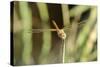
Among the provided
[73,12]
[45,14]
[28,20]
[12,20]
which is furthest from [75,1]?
[12,20]

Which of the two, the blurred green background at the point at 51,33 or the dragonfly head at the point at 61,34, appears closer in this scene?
the blurred green background at the point at 51,33

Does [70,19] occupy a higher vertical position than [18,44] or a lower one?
higher

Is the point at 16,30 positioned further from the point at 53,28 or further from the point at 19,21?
the point at 53,28

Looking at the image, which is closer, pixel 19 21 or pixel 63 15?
pixel 19 21

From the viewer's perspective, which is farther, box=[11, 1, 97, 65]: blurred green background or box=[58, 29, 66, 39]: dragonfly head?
box=[58, 29, 66, 39]: dragonfly head
